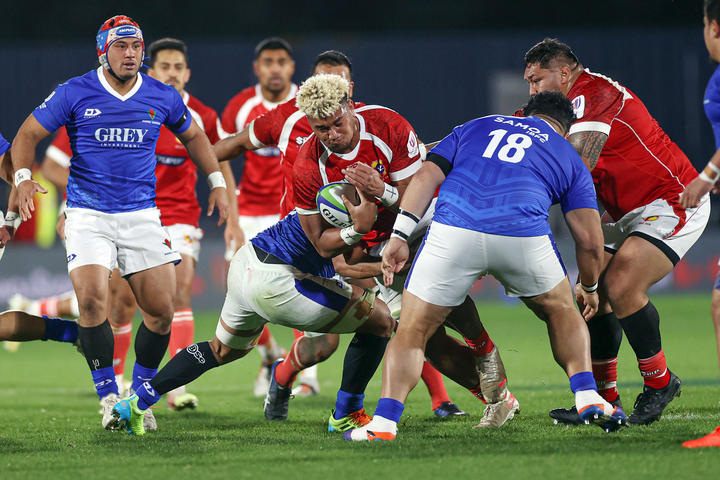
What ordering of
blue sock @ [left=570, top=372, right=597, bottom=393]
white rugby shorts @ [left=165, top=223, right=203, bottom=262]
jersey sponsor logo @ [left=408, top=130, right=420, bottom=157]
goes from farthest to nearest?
white rugby shorts @ [left=165, top=223, right=203, bottom=262], jersey sponsor logo @ [left=408, top=130, right=420, bottom=157], blue sock @ [left=570, top=372, right=597, bottom=393]

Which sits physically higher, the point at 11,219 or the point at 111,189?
the point at 111,189

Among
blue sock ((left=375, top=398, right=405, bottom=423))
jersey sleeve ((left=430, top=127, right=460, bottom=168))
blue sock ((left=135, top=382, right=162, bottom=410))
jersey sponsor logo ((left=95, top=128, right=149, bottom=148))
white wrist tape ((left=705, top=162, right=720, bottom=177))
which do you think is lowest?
blue sock ((left=135, top=382, right=162, bottom=410))

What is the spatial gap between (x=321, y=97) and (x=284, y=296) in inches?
41.6

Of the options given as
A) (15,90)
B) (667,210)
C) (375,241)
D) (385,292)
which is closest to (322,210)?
(375,241)

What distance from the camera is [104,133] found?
239 inches

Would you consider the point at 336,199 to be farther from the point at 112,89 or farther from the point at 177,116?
the point at 112,89

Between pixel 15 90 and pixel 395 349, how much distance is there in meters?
14.6

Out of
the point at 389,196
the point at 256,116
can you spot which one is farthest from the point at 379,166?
the point at 256,116

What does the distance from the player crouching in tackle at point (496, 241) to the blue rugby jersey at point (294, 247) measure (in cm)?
70

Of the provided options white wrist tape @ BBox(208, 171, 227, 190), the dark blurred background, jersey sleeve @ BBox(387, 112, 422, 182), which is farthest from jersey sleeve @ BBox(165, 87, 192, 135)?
the dark blurred background

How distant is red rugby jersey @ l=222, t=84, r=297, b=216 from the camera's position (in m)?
8.79

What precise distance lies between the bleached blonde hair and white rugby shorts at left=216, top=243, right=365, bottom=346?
869mm

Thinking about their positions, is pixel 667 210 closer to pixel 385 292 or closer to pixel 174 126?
pixel 385 292

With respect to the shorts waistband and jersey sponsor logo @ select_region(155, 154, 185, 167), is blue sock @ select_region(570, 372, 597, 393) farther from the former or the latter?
jersey sponsor logo @ select_region(155, 154, 185, 167)
